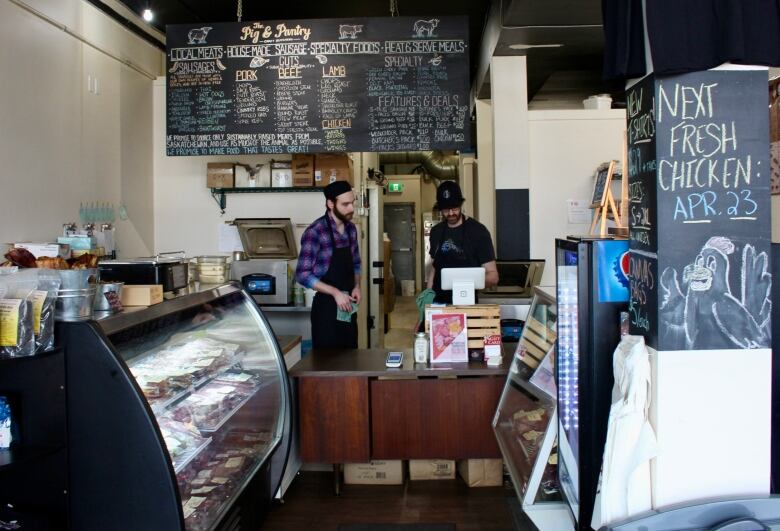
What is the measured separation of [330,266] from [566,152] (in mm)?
2686

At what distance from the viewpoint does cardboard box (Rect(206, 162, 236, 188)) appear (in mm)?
4898

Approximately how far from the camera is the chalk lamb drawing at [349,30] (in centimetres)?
412

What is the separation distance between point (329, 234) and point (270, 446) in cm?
145

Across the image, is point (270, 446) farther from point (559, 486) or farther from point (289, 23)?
point (289, 23)

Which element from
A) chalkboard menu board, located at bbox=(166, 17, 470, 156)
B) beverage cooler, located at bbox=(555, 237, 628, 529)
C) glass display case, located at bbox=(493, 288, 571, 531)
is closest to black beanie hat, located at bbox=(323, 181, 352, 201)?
chalkboard menu board, located at bbox=(166, 17, 470, 156)

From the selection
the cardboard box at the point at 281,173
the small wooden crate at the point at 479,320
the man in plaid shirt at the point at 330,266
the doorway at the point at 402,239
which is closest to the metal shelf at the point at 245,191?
the cardboard box at the point at 281,173

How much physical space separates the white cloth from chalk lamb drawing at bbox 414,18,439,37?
294cm

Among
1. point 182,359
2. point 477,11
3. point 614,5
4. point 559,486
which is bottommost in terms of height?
point 559,486

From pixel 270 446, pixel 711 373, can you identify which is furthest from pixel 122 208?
pixel 711 373

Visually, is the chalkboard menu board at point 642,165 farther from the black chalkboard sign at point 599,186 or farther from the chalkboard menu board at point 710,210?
the black chalkboard sign at point 599,186

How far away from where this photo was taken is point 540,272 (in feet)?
14.5

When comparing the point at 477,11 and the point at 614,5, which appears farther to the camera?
the point at 477,11

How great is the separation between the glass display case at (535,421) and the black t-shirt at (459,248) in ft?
4.34

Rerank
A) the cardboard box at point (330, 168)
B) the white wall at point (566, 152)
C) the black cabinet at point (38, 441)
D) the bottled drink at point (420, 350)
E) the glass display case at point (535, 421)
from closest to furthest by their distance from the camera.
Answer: the black cabinet at point (38, 441)
the glass display case at point (535, 421)
the bottled drink at point (420, 350)
the cardboard box at point (330, 168)
the white wall at point (566, 152)
